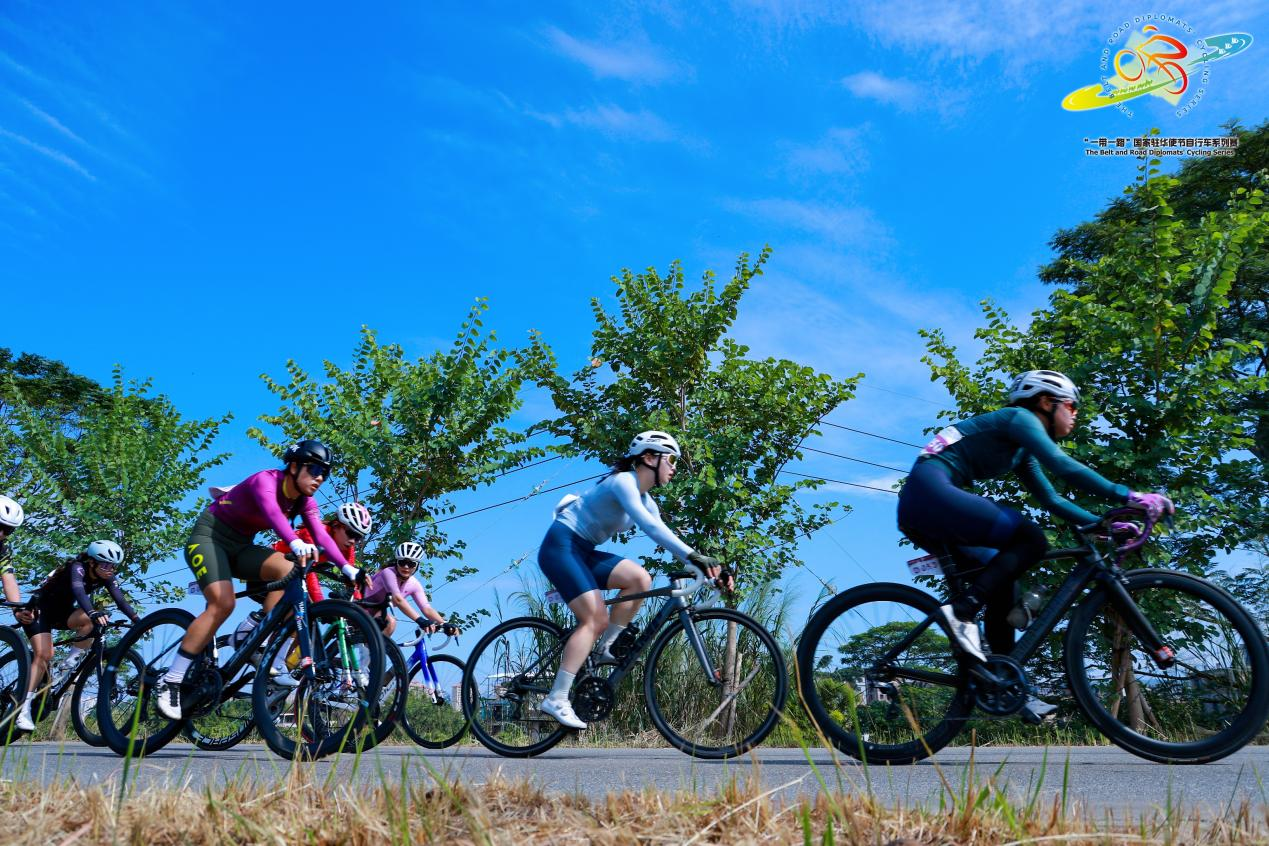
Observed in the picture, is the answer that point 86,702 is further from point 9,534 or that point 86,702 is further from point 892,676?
point 892,676

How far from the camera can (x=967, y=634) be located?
450cm

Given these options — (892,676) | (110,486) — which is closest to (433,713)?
(892,676)

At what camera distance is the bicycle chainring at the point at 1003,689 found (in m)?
4.45

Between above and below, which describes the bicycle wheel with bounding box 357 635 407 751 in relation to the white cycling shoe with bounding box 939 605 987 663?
below

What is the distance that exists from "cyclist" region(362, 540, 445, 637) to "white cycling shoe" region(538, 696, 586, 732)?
243 centimetres

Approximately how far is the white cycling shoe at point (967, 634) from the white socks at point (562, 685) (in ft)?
7.15

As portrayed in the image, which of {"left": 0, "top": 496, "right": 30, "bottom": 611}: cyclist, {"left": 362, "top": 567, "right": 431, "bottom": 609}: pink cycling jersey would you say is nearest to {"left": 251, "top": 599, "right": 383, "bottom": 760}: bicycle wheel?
Answer: {"left": 362, "top": 567, "right": 431, "bottom": 609}: pink cycling jersey

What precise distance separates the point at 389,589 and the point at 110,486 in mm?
11802

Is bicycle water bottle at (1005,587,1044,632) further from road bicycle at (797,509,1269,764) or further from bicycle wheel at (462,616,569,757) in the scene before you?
bicycle wheel at (462,616,569,757)

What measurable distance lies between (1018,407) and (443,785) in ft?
11.8

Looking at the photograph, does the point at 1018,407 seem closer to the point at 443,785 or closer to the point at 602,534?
the point at 602,534

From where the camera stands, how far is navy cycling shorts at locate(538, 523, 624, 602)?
567 cm

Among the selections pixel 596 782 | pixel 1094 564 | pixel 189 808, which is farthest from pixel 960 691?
pixel 189 808

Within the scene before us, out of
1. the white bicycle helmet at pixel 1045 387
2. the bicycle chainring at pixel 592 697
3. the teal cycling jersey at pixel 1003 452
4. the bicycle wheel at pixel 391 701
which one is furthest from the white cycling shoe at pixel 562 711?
the white bicycle helmet at pixel 1045 387
